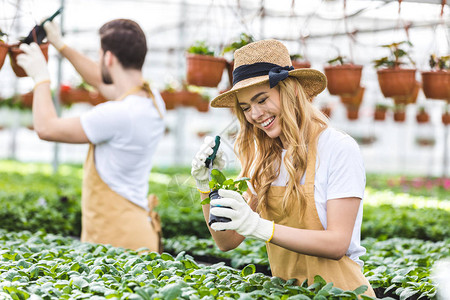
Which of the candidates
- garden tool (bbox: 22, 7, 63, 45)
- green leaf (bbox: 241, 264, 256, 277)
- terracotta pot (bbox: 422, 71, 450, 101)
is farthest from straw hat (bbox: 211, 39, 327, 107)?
terracotta pot (bbox: 422, 71, 450, 101)

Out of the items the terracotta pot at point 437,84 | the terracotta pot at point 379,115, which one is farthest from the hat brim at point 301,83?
the terracotta pot at point 379,115

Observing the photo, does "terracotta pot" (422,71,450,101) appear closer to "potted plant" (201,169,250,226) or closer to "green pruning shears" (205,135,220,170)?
"green pruning shears" (205,135,220,170)

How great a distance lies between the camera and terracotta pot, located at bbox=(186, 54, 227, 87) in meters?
3.16

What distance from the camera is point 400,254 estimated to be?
10.6 feet

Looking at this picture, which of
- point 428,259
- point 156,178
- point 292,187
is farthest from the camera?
point 156,178

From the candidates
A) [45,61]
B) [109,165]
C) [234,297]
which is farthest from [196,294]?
[45,61]

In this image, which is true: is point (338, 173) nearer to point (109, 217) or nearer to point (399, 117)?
point (109, 217)

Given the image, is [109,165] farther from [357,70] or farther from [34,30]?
[357,70]

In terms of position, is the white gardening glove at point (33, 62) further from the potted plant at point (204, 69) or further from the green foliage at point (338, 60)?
the green foliage at point (338, 60)

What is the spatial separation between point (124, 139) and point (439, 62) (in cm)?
214

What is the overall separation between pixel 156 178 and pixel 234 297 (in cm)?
761

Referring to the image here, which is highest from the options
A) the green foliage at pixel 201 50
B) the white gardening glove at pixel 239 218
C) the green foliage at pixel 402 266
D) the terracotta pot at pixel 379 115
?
the green foliage at pixel 201 50

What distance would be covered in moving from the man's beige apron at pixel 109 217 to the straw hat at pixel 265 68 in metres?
1.18

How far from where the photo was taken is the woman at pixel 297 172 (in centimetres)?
170
